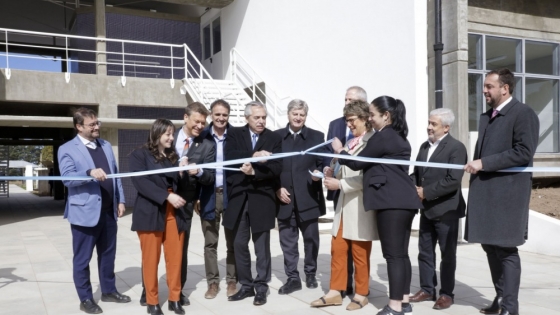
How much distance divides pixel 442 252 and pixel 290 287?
1.47m

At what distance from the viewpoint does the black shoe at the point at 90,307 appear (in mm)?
4355

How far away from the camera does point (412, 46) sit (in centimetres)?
854

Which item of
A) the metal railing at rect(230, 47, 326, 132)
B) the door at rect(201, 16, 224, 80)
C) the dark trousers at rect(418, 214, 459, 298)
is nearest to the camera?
the dark trousers at rect(418, 214, 459, 298)

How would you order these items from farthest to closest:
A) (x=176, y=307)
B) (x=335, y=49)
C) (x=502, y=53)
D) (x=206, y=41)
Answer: (x=206, y=41) < (x=335, y=49) < (x=502, y=53) < (x=176, y=307)

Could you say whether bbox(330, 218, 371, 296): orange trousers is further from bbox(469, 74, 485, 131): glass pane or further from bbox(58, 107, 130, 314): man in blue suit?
bbox(469, 74, 485, 131): glass pane

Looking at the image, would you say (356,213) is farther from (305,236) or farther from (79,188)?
(79,188)

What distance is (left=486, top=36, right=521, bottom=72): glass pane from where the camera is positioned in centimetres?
910

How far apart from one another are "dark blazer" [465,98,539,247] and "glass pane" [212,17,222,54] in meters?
13.5

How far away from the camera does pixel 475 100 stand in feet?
29.4

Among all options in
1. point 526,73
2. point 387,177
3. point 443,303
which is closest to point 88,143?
point 387,177

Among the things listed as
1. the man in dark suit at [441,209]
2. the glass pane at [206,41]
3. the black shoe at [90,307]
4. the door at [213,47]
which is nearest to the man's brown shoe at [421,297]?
the man in dark suit at [441,209]

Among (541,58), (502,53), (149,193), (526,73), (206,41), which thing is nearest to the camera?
(149,193)

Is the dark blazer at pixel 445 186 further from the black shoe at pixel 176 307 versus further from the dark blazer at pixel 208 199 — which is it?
the black shoe at pixel 176 307

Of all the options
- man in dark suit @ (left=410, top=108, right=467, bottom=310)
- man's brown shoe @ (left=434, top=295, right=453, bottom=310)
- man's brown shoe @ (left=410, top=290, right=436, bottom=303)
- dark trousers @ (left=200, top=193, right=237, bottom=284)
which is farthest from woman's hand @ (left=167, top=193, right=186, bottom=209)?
man's brown shoe @ (left=434, top=295, right=453, bottom=310)
